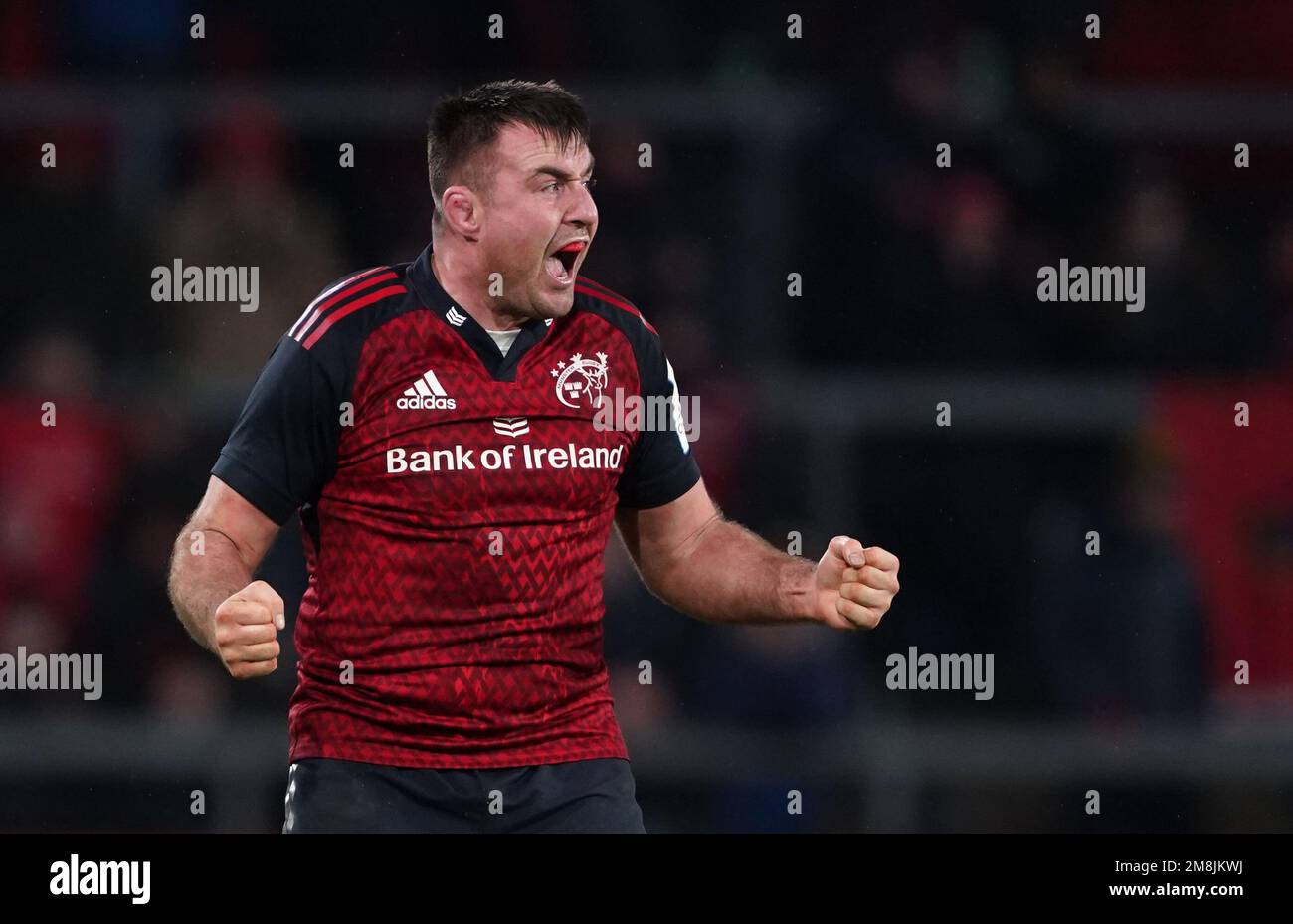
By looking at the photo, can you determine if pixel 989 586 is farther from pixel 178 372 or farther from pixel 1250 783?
pixel 178 372

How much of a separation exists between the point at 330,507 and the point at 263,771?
9.24 feet

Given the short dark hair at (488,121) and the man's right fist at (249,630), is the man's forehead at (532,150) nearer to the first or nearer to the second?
the short dark hair at (488,121)

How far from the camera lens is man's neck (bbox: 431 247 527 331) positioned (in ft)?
13.1

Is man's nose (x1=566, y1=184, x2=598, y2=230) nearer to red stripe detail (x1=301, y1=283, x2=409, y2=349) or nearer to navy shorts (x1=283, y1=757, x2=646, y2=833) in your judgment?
red stripe detail (x1=301, y1=283, x2=409, y2=349)

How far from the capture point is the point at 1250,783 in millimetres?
6816

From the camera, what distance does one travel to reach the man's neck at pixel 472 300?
400cm

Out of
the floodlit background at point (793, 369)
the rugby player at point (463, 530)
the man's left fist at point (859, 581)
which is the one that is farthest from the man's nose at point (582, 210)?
the floodlit background at point (793, 369)

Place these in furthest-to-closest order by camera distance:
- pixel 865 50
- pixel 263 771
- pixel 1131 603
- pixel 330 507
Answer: pixel 865 50, pixel 1131 603, pixel 263 771, pixel 330 507

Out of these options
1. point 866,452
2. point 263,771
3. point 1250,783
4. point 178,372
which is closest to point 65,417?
point 178,372

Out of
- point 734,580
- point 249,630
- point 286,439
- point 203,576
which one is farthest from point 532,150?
point 249,630

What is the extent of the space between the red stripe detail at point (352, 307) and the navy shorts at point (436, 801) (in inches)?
32.6

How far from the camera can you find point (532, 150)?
402 cm

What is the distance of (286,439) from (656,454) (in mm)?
794

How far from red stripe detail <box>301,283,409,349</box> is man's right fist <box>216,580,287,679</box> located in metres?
0.69
